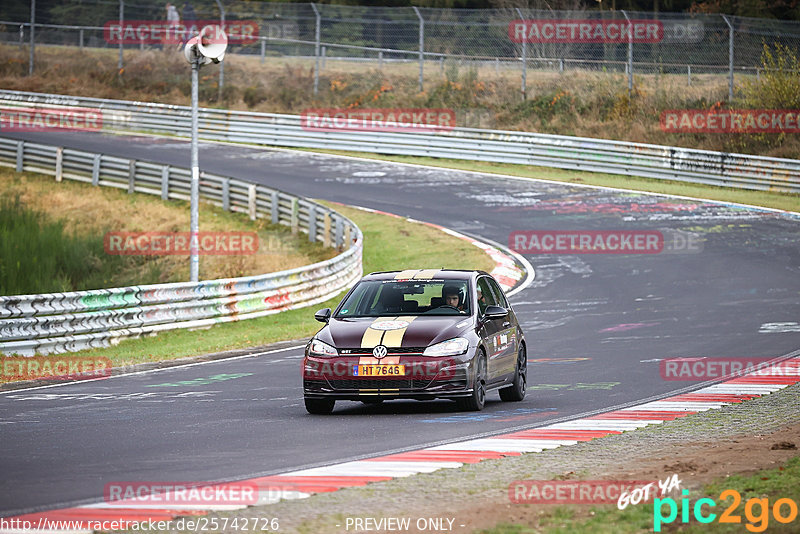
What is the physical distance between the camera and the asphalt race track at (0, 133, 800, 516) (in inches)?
356

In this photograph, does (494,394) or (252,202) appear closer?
(494,394)

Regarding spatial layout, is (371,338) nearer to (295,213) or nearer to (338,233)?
(338,233)

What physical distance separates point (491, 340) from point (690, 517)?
5.99 meters

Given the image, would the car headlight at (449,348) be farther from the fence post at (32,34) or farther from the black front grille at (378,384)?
the fence post at (32,34)

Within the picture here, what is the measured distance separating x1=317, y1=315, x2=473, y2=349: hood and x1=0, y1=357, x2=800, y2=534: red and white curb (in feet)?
5.35

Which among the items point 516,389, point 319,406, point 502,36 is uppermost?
point 502,36

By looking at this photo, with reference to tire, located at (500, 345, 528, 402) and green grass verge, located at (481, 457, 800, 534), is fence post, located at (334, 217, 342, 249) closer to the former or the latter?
tire, located at (500, 345, 528, 402)

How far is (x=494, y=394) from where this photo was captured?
14398 mm

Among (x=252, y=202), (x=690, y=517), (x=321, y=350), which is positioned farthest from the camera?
(x=252, y=202)

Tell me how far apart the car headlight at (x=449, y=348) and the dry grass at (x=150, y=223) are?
15937mm

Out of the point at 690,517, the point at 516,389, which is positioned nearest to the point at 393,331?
the point at 516,389

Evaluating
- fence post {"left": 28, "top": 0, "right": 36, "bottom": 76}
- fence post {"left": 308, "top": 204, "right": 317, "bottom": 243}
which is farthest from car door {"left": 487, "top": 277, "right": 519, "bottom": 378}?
fence post {"left": 28, "top": 0, "right": 36, "bottom": 76}

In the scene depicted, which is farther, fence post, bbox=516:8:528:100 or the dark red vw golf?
fence post, bbox=516:8:528:100

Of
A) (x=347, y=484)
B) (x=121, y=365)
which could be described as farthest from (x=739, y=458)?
(x=121, y=365)
